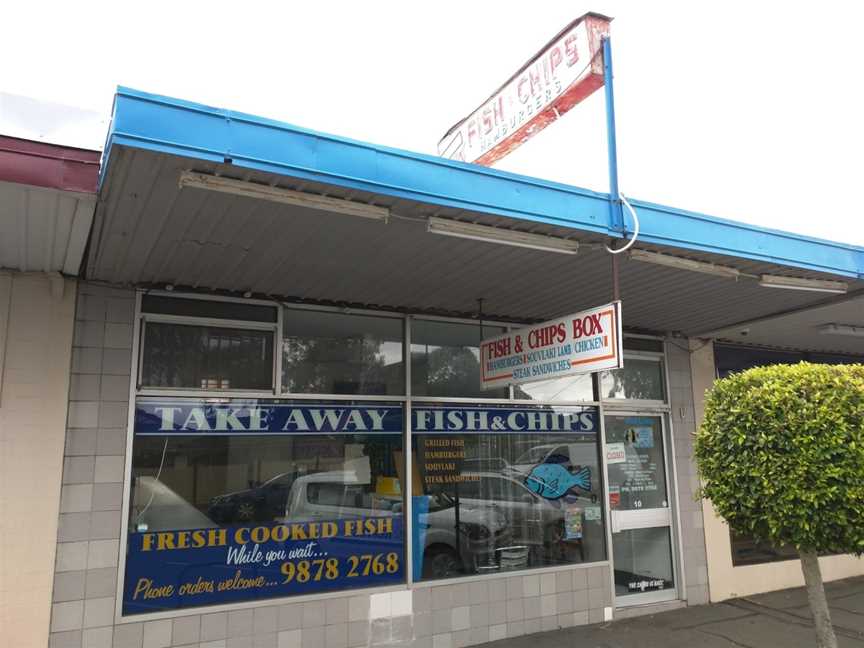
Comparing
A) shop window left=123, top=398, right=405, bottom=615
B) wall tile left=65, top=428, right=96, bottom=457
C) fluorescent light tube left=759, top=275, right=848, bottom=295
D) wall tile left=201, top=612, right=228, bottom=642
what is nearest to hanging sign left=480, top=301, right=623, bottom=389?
shop window left=123, top=398, right=405, bottom=615

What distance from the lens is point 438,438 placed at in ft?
21.3

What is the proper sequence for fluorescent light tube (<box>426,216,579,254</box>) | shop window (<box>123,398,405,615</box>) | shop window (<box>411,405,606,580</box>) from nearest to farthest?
fluorescent light tube (<box>426,216,579,254</box>)
shop window (<box>123,398,405,615</box>)
shop window (<box>411,405,606,580</box>)

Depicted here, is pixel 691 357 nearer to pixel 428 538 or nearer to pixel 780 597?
pixel 780 597

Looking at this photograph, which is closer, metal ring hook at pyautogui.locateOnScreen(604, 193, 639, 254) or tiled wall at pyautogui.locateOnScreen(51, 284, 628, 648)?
metal ring hook at pyautogui.locateOnScreen(604, 193, 639, 254)

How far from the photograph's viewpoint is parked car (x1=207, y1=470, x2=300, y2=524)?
17.7 feet

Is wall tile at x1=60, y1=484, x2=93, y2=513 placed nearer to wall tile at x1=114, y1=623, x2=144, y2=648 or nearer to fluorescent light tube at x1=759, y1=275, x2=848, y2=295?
wall tile at x1=114, y1=623, x2=144, y2=648

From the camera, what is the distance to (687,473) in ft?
26.2

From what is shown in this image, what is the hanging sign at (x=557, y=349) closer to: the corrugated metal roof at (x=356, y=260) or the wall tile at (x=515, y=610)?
the corrugated metal roof at (x=356, y=260)

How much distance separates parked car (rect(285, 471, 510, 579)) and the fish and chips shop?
0.03 metres

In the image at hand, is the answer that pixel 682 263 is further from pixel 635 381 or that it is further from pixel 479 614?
pixel 479 614

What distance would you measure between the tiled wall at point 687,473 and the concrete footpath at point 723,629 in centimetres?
32

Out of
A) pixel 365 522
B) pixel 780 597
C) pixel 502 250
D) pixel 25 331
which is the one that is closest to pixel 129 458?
pixel 25 331

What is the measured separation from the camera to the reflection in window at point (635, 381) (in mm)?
7691

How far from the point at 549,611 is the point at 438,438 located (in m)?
2.08
